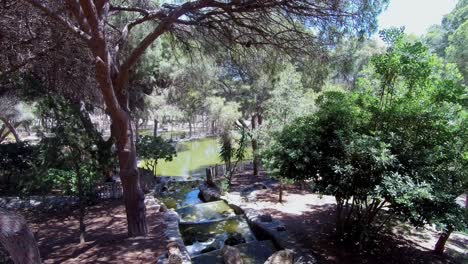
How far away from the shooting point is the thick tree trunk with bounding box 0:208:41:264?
1913 mm

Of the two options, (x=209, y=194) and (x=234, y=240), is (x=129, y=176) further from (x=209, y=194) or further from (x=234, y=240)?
(x=209, y=194)

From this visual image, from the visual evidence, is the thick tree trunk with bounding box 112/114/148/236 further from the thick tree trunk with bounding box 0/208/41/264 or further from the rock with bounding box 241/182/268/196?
the rock with bounding box 241/182/268/196

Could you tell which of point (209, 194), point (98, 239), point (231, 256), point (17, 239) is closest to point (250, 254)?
point (231, 256)

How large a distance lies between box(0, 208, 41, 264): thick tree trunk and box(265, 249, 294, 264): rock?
3.65 m

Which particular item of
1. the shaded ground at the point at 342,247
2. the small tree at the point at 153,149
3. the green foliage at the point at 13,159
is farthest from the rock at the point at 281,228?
the green foliage at the point at 13,159

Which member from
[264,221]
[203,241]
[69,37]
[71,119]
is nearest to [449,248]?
[264,221]

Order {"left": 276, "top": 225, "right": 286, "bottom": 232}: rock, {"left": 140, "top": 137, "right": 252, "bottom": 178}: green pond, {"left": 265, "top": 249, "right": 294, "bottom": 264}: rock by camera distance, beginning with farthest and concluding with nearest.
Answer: {"left": 140, "top": 137, "right": 252, "bottom": 178}: green pond < {"left": 276, "top": 225, "right": 286, "bottom": 232}: rock < {"left": 265, "top": 249, "right": 294, "bottom": 264}: rock

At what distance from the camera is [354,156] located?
4.86m

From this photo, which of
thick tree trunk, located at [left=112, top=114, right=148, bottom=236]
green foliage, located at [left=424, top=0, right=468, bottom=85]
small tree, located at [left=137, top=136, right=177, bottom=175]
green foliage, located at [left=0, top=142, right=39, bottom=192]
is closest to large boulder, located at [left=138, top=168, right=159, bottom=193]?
small tree, located at [left=137, top=136, right=177, bottom=175]

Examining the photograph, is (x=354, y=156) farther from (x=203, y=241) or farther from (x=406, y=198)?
(x=203, y=241)

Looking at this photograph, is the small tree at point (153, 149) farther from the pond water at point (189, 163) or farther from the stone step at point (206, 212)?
the pond water at point (189, 163)

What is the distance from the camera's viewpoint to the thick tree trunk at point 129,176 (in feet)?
17.7

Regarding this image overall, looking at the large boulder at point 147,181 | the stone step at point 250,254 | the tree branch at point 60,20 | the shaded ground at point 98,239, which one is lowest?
the stone step at point 250,254

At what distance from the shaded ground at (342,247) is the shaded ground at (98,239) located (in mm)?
2731
